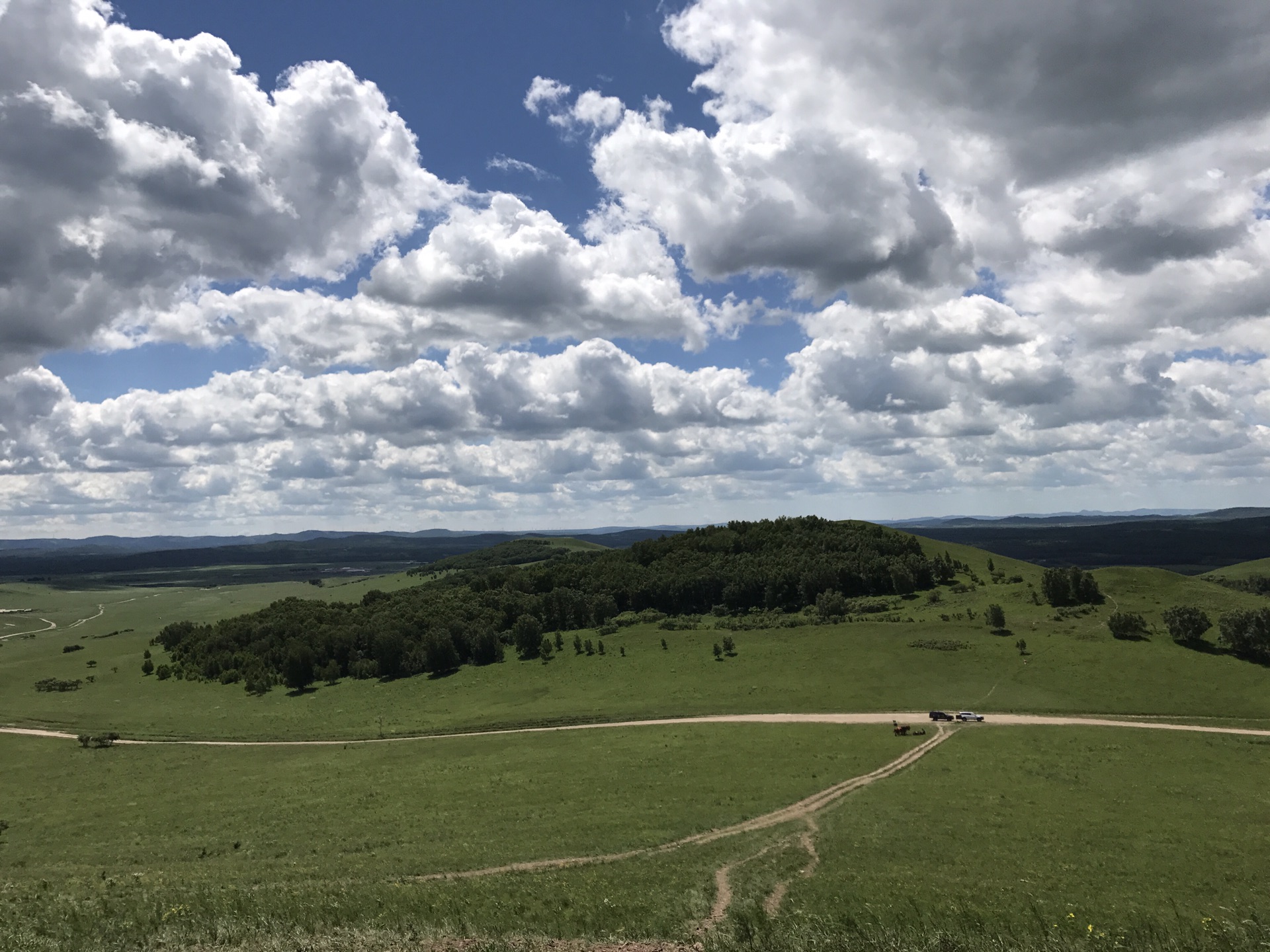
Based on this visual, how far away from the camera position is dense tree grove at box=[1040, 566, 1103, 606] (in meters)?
127

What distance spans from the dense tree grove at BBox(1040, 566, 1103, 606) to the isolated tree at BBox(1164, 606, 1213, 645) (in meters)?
22.4

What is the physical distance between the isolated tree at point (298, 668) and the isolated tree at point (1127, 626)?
15319 cm

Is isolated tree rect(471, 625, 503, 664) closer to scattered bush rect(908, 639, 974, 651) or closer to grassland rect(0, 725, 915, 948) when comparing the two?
grassland rect(0, 725, 915, 948)

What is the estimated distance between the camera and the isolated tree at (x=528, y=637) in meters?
148

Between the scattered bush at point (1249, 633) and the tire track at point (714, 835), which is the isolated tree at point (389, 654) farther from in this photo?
the scattered bush at point (1249, 633)

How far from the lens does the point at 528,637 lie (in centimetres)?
14875

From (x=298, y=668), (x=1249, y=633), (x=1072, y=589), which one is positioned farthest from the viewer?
(x=298, y=668)

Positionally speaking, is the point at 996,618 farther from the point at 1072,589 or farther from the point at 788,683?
the point at 788,683

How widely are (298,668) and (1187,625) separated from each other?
163 meters

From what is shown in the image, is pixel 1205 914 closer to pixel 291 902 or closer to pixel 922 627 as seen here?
pixel 291 902

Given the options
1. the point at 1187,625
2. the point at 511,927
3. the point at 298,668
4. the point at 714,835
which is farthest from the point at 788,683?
the point at 298,668

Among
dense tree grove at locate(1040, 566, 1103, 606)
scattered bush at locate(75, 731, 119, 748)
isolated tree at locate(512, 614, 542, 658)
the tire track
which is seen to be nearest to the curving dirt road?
scattered bush at locate(75, 731, 119, 748)

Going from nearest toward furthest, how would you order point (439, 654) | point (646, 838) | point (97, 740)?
point (646, 838) → point (97, 740) → point (439, 654)

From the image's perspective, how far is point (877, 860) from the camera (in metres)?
37.9
